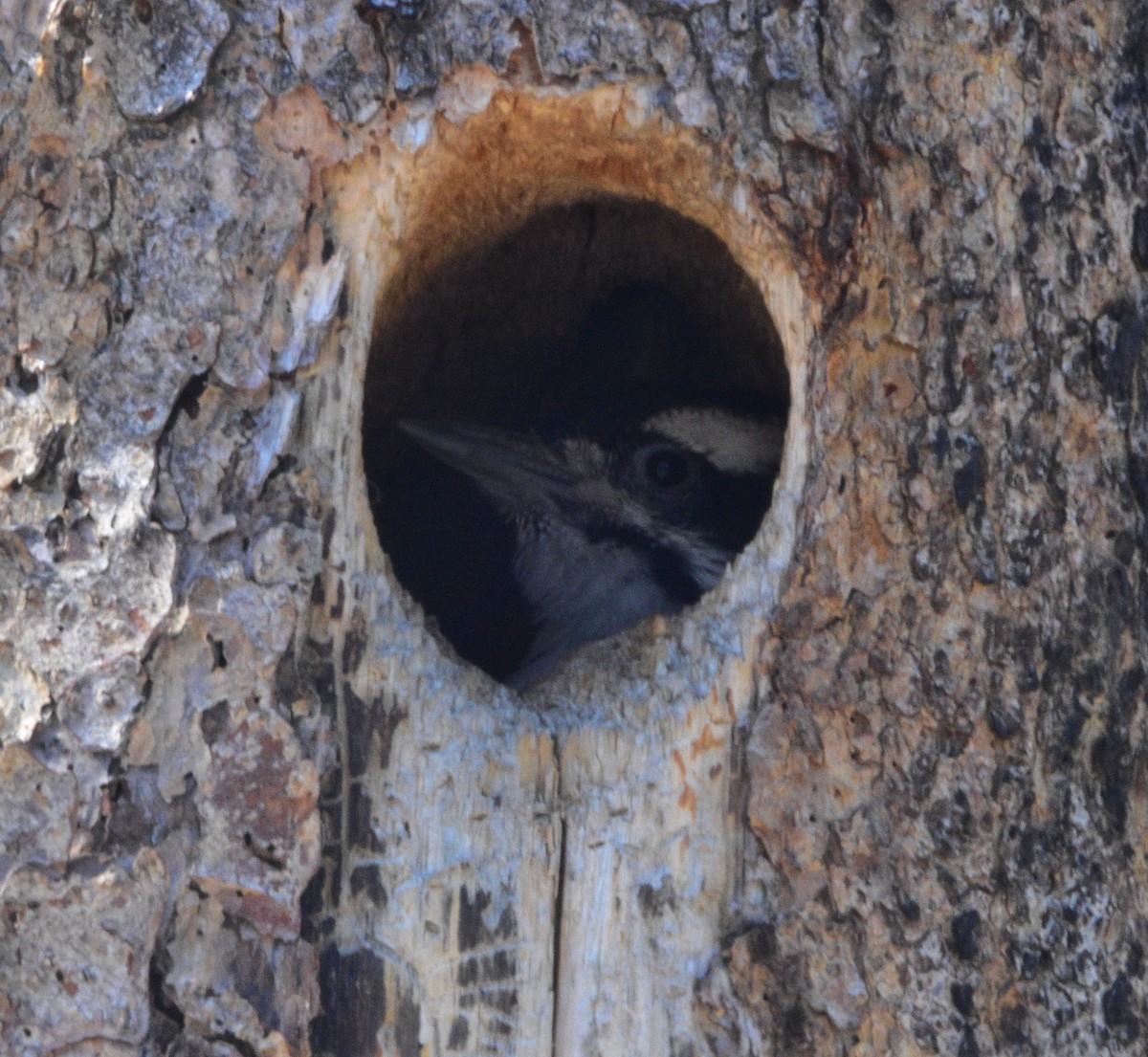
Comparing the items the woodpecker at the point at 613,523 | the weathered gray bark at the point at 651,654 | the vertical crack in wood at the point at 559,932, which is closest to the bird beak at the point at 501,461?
the woodpecker at the point at 613,523

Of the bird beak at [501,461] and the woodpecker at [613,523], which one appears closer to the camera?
the bird beak at [501,461]

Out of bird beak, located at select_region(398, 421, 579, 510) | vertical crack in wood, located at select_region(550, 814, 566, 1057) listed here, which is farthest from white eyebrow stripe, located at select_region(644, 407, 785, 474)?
vertical crack in wood, located at select_region(550, 814, 566, 1057)

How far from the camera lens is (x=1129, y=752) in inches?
75.7

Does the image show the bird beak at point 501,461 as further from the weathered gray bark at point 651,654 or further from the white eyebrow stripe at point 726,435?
the weathered gray bark at point 651,654

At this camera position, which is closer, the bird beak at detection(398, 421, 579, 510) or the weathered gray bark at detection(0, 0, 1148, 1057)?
the weathered gray bark at detection(0, 0, 1148, 1057)

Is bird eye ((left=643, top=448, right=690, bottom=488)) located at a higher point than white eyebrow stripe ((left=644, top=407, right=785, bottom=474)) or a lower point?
lower

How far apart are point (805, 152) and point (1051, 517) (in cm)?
57

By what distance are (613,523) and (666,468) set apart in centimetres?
19

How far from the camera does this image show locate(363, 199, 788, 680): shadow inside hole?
3053 millimetres

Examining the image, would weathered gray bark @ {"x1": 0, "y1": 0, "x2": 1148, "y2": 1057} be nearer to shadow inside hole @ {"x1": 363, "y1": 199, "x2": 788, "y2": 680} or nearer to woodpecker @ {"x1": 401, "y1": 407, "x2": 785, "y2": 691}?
shadow inside hole @ {"x1": 363, "y1": 199, "x2": 788, "y2": 680}

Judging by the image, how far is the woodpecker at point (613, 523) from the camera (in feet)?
11.7

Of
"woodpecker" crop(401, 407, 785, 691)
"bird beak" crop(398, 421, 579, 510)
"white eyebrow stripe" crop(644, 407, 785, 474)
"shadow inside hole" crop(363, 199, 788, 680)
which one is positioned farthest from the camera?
"woodpecker" crop(401, 407, 785, 691)

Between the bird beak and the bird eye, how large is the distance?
20cm

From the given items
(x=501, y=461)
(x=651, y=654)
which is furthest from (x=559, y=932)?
(x=501, y=461)
